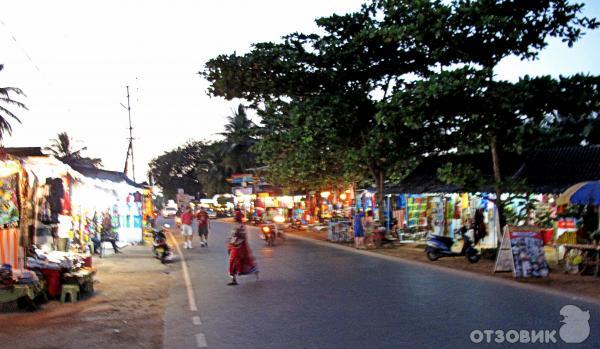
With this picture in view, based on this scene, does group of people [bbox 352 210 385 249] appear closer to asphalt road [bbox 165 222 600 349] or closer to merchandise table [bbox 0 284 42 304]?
asphalt road [bbox 165 222 600 349]

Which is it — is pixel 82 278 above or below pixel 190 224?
below

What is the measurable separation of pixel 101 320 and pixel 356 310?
4351mm

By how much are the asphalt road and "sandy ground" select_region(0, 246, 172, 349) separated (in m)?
0.43

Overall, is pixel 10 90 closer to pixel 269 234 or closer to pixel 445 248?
pixel 269 234

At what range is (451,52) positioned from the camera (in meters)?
20.1

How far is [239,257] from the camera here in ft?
47.9

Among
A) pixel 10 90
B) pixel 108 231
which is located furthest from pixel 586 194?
pixel 10 90

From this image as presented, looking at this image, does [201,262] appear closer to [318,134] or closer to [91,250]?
[91,250]

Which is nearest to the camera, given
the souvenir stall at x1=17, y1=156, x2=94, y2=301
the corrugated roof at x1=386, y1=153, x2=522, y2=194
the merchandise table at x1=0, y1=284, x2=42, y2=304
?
the merchandise table at x1=0, y1=284, x2=42, y2=304

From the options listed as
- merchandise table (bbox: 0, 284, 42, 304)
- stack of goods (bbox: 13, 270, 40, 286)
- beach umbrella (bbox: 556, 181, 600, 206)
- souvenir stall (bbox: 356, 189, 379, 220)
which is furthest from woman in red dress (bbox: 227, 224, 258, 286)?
souvenir stall (bbox: 356, 189, 379, 220)

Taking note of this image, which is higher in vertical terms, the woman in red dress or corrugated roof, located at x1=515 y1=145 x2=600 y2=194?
corrugated roof, located at x1=515 y1=145 x2=600 y2=194

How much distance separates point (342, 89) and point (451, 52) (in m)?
6.73

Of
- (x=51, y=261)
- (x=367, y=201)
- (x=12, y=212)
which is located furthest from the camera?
(x=367, y=201)

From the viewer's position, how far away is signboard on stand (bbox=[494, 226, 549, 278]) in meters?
14.7
